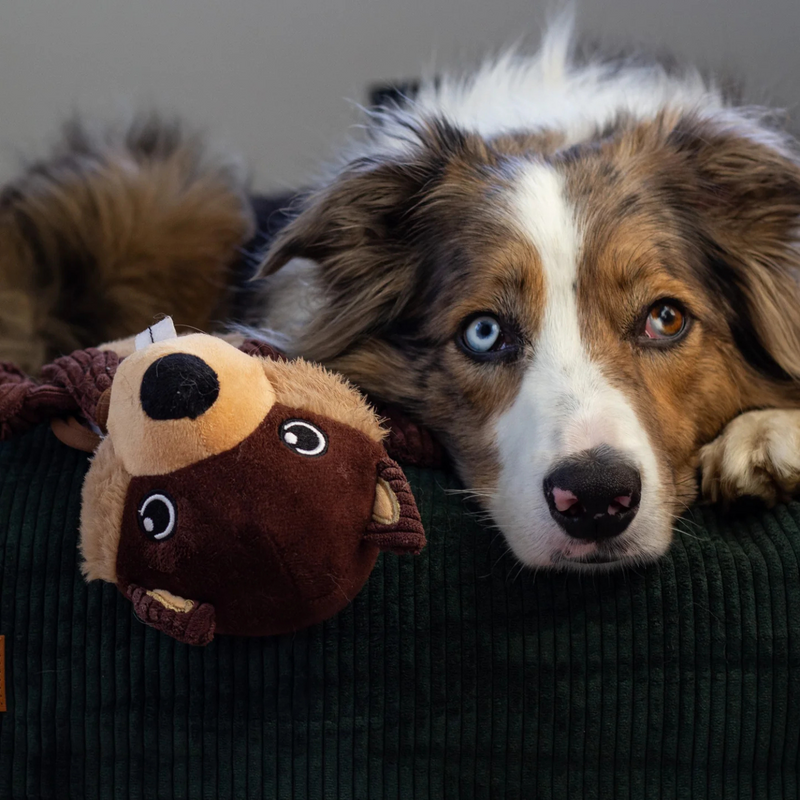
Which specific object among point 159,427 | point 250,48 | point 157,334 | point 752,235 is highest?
point 250,48

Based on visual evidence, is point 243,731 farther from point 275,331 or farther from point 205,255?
point 205,255

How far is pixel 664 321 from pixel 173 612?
104cm

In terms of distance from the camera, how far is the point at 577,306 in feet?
5.13

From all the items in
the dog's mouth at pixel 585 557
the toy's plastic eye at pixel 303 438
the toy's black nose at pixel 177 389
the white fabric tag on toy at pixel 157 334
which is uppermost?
the white fabric tag on toy at pixel 157 334

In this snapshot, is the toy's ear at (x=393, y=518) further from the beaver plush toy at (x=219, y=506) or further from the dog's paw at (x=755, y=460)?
the dog's paw at (x=755, y=460)

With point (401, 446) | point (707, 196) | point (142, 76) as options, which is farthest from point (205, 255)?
point (142, 76)

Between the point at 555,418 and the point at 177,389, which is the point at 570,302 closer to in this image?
the point at 555,418

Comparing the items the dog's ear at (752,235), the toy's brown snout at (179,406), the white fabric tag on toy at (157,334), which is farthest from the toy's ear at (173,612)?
the dog's ear at (752,235)

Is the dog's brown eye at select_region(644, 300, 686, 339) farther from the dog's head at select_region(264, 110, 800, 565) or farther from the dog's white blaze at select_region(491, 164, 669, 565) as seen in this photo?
the dog's white blaze at select_region(491, 164, 669, 565)

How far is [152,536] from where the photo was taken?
1.03 m

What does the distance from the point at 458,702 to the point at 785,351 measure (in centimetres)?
103

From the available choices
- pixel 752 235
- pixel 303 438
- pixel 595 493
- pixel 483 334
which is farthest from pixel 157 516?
pixel 752 235

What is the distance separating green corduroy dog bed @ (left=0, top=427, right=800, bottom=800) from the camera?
1240 millimetres

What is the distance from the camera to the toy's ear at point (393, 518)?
1.12 meters
